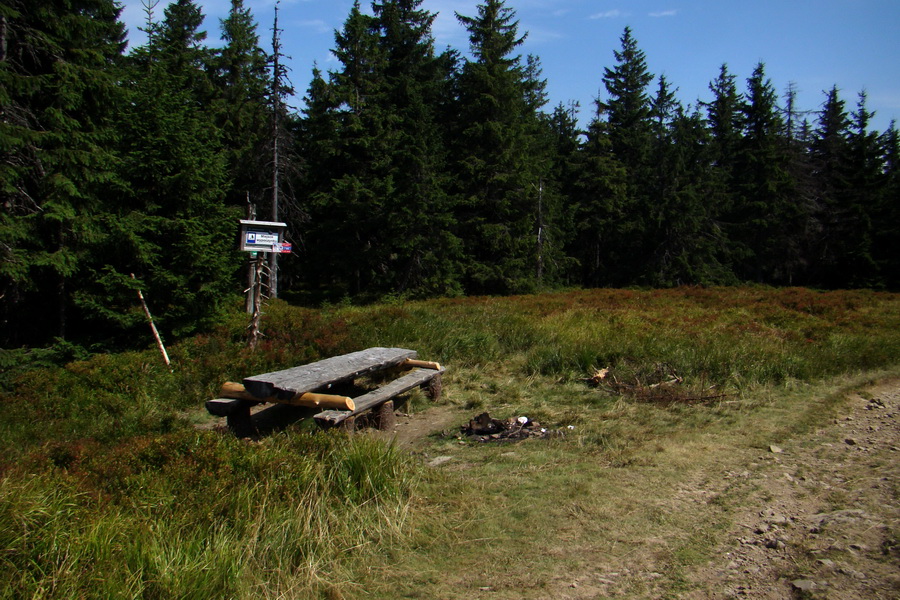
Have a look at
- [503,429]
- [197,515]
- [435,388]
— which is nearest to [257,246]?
[435,388]

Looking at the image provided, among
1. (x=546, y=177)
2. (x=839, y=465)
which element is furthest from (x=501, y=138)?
(x=839, y=465)

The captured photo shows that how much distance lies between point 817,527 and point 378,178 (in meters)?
24.9

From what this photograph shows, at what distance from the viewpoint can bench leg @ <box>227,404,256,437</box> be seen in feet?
23.1

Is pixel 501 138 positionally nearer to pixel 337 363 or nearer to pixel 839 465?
pixel 337 363

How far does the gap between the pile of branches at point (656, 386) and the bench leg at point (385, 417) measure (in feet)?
10.7

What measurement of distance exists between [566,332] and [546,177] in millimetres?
24178

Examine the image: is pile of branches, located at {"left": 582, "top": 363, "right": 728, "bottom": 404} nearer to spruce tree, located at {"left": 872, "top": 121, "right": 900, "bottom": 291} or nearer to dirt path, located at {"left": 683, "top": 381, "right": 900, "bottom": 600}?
dirt path, located at {"left": 683, "top": 381, "right": 900, "bottom": 600}

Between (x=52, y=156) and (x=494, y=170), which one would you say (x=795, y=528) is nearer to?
(x=52, y=156)

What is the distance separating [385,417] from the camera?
7.27m

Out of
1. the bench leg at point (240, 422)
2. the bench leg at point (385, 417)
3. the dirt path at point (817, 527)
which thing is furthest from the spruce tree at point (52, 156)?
the dirt path at point (817, 527)

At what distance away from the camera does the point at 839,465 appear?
5480mm

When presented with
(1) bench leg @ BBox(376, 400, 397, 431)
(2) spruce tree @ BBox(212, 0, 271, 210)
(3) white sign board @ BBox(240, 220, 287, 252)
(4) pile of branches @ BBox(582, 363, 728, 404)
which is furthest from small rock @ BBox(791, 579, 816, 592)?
(2) spruce tree @ BBox(212, 0, 271, 210)

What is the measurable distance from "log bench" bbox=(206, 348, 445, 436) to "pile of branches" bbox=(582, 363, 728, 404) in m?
2.66

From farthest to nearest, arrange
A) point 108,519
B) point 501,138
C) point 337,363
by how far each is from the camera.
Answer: point 501,138 → point 337,363 → point 108,519
